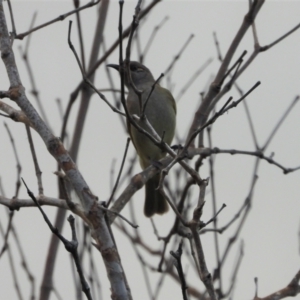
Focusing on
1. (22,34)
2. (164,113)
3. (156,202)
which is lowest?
(22,34)

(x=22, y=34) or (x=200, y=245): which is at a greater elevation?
(x=22, y=34)

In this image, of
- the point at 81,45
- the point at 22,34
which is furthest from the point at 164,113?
the point at 22,34

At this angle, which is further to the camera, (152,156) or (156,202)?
(156,202)

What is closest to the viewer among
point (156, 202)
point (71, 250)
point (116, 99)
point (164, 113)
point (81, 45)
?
point (71, 250)

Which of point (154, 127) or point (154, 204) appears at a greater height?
point (154, 127)

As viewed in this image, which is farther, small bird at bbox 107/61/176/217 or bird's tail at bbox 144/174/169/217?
bird's tail at bbox 144/174/169/217

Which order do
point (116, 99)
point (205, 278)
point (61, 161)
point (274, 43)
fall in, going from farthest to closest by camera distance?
1. point (116, 99)
2. point (274, 43)
3. point (61, 161)
4. point (205, 278)

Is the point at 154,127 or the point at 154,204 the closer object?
the point at 154,127

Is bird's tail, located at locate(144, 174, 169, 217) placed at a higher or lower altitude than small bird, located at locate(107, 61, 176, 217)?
lower

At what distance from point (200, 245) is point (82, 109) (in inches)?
123

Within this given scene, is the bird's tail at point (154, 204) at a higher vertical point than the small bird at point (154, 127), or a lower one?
lower

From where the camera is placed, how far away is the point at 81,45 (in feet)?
20.6

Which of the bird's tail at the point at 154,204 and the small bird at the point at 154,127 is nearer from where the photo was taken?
the small bird at the point at 154,127

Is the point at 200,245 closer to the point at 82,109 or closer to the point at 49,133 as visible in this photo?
the point at 49,133
